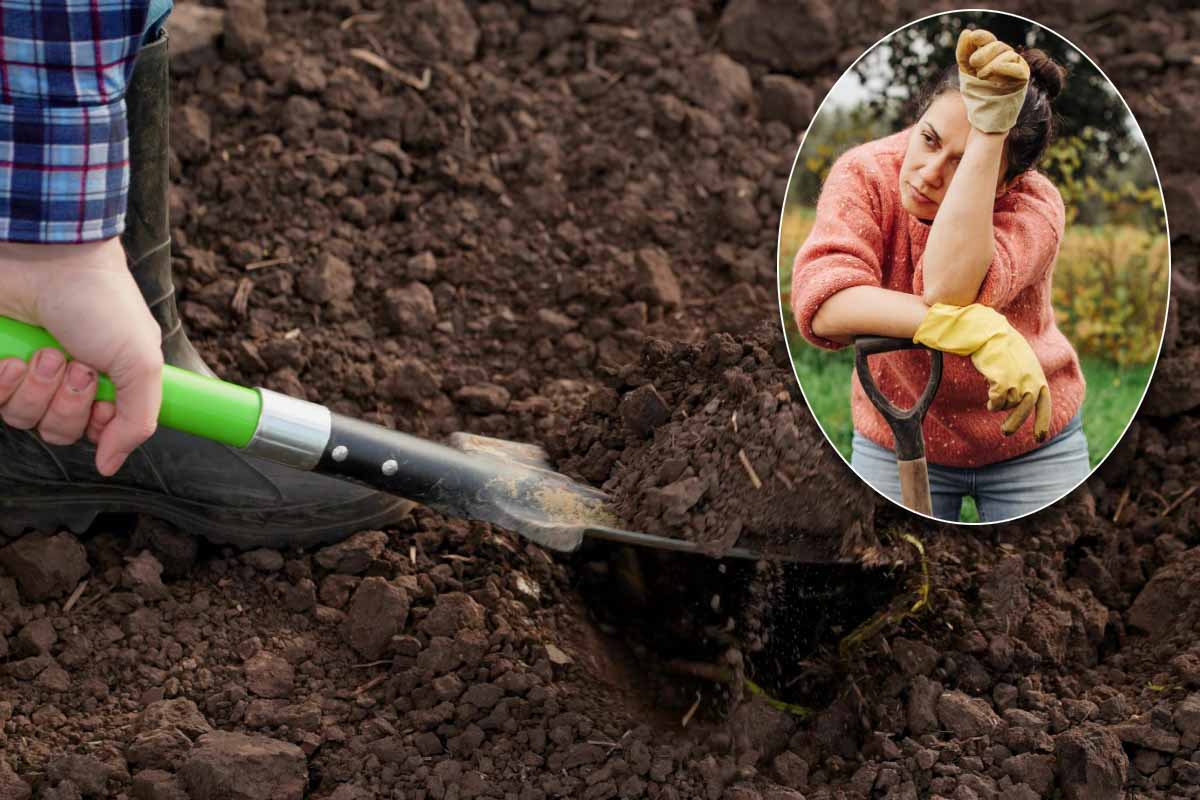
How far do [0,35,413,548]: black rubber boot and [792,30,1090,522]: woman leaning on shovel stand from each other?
2.99 feet

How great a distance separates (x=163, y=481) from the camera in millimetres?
2301

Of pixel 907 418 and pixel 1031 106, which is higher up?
pixel 1031 106

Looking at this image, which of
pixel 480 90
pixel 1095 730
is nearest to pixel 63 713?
pixel 1095 730

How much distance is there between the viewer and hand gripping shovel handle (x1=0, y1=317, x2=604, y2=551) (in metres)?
1.98

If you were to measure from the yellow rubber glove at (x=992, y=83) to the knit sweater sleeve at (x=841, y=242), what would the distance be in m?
0.18

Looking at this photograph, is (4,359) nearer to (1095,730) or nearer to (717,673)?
(717,673)

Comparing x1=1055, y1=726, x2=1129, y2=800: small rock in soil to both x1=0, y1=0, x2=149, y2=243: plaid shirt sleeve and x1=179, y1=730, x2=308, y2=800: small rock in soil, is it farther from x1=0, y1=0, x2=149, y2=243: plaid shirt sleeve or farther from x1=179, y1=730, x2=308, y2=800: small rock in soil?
x1=0, y1=0, x2=149, y2=243: plaid shirt sleeve

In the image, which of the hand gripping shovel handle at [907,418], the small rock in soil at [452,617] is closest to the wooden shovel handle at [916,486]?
the hand gripping shovel handle at [907,418]

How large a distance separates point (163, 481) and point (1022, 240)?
4.90ft

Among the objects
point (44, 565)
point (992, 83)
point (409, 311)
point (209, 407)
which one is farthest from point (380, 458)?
point (992, 83)

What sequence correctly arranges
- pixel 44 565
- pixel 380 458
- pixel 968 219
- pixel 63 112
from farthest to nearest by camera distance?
pixel 44 565, pixel 380 458, pixel 968 219, pixel 63 112

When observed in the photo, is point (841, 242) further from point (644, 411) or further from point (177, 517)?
point (177, 517)

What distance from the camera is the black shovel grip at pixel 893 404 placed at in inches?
77.2

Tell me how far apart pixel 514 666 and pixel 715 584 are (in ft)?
1.34
